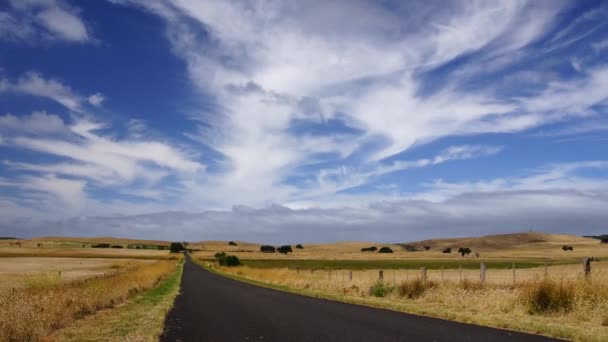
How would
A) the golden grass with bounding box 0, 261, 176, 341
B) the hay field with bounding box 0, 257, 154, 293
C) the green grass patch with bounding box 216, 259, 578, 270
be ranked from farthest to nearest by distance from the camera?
the green grass patch with bounding box 216, 259, 578, 270 < the hay field with bounding box 0, 257, 154, 293 < the golden grass with bounding box 0, 261, 176, 341

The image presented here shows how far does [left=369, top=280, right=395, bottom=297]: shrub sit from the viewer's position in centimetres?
2525

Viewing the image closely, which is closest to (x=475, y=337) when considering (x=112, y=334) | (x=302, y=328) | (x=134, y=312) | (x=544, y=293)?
(x=302, y=328)

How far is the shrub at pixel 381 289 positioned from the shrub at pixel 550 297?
868cm

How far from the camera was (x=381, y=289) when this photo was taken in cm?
2550

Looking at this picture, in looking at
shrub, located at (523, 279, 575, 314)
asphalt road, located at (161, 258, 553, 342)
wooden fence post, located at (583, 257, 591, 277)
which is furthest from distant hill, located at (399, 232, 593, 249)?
asphalt road, located at (161, 258, 553, 342)

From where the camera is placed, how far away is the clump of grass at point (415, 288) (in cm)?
2345

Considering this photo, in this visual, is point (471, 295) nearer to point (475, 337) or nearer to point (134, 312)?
point (475, 337)

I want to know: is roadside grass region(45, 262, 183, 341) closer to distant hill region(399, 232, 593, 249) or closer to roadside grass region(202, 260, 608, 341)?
roadside grass region(202, 260, 608, 341)

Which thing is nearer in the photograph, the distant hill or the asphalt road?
the asphalt road

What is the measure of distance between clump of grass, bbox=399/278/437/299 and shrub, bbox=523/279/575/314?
21.3 ft

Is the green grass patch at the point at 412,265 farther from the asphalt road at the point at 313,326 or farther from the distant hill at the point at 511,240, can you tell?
the distant hill at the point at 511,240

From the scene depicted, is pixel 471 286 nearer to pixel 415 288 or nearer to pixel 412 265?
pixel 415 288

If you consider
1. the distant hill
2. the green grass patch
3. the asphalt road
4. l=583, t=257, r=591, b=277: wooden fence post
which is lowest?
the green grass patch

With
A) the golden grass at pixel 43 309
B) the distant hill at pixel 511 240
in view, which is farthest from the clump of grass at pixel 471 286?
the distant hill at pixel 511 240
